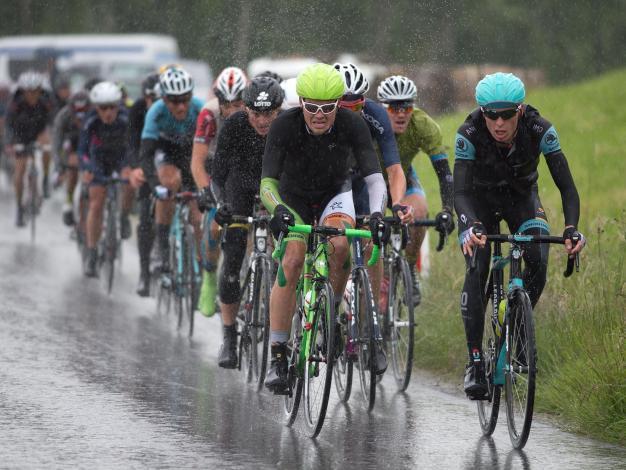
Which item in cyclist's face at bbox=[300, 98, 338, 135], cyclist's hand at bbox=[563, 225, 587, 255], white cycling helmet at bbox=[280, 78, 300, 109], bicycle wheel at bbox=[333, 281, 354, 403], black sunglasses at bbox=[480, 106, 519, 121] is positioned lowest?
bicycle wheel at bbox=[333, 281, 354, 403]

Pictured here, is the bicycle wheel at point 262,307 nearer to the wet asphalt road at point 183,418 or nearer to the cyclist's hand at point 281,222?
the wet asphalt road at point 183,418

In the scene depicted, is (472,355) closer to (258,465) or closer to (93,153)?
(258,465)

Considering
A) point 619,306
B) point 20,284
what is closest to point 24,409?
point 619,306

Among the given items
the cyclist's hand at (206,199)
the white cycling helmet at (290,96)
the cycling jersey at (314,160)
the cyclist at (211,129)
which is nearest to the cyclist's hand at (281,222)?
the cycling jersey at (314,160)

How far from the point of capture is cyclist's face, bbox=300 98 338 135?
26.0 feet

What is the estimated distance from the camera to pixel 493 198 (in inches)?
313

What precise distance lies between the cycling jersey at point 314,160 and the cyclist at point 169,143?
3624 mm

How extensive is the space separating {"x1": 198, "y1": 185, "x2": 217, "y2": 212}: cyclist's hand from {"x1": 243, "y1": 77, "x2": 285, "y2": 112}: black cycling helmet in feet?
3.62

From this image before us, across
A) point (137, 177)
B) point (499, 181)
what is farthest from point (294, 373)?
point (137, 177)

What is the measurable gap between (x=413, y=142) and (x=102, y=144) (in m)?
5.21

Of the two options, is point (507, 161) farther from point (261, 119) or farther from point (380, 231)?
point (261, 119)

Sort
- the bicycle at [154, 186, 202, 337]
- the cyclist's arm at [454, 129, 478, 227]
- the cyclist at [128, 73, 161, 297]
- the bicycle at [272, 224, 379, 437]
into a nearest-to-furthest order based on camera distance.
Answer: the bicycle at [272, 224, 379, 437]
the cyclist's arm at [454, 129, 478, 227]
the bicycle at [154, 186, 202, 337]
the cyclist at [128, 73, 161, 297]

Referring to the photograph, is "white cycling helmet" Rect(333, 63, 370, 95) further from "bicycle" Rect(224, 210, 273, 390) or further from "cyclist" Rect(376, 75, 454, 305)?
"bicycle" Rect(224, 210, 273, 390)

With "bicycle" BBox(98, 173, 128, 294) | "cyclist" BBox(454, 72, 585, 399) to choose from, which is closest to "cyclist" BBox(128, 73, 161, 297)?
"bicycle" BBox(98, 173, 128, 294)
